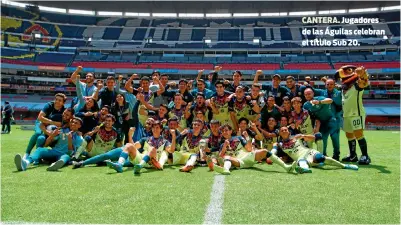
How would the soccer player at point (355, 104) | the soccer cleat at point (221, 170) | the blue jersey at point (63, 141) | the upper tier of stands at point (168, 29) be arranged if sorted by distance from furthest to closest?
1. the upper tier of stands at point (168, 29)
2. the soccer player at point (355, 104)
3. the blue jersey at point (63, 141)
4. the soccer cleat at point (221, 170)

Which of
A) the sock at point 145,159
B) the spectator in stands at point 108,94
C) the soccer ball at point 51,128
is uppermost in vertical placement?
the spectator in stands at point 108,94

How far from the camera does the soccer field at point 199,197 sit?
11.1ft

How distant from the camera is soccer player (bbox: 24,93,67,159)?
277 inches

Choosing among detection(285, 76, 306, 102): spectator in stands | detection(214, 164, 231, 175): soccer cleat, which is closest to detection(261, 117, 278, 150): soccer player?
detection(285, 76, 306, 102): spectator in stands

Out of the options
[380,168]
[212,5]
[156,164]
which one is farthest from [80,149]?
[212,5]

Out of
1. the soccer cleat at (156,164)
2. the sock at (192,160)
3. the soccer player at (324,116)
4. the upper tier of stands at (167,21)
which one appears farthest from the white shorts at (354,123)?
the upper tier of stands at (167,21)

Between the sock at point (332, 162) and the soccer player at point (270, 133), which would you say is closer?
the sock at point (332, 162)

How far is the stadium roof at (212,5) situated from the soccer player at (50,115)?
4758cm

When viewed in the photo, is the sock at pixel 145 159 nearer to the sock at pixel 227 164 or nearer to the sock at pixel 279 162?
the sock at pixel 227 164

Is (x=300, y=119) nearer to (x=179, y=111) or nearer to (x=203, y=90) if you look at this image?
(x=203, y=90)

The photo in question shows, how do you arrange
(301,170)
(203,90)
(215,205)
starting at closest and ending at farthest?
(215,205)
(301,170)
(203,90)

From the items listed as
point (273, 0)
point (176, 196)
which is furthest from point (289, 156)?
point (273, 0)

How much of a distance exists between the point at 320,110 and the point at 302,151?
57.3 inches

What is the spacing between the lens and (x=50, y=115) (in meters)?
7.23
